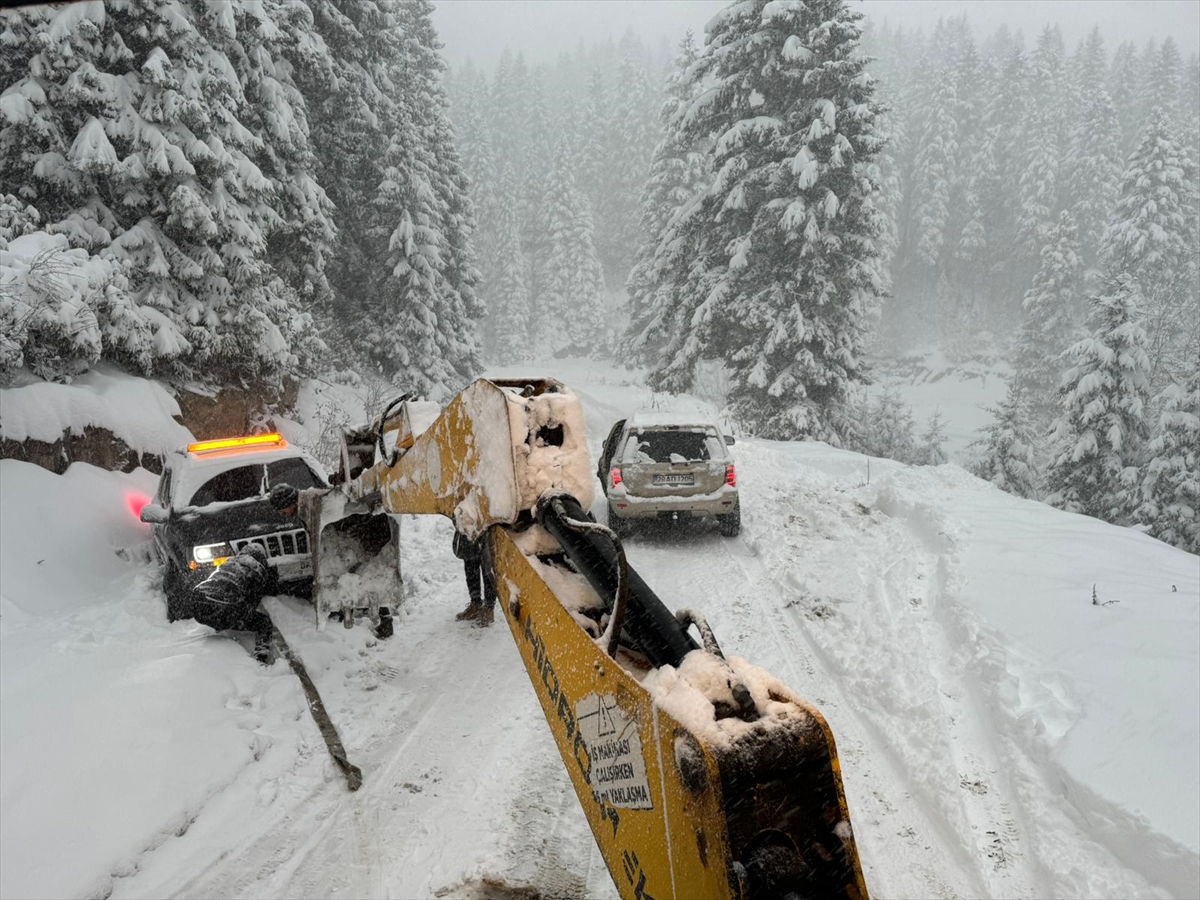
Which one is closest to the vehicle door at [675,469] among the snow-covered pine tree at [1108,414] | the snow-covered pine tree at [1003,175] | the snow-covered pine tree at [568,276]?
the snow-covered pine tree at [1108,414]

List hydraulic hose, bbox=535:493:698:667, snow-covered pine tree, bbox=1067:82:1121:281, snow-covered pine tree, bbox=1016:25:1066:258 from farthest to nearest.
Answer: snow-covered pine tree, bbox=1016:25:1066:258 → snow-covered pine tree, bbox=1067:82:1121:281 → hydraulic hose, bbox=535:493:698:667

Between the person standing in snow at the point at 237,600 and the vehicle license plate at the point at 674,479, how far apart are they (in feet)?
18.6

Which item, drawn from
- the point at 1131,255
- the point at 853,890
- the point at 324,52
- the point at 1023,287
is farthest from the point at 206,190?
the point at 1023,287

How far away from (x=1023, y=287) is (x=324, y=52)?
59588 mm

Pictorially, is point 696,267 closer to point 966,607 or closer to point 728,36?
point 728,36

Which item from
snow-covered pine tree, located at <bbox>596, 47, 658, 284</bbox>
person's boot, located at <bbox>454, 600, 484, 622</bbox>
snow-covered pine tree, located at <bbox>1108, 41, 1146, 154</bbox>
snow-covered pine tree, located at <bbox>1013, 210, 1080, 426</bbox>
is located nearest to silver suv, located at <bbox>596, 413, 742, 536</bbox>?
person's boot, located at <bbox>454, 600, 484, 622</bbox>

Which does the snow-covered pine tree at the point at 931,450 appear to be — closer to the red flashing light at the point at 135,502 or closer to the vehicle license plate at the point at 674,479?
the vehicle license plate at the point at 674,479

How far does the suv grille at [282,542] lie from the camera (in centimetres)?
651

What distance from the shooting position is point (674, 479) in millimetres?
10172

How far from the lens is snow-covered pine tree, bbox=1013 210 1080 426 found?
44562 mm

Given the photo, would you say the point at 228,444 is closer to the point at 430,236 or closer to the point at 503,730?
the point at 503,730

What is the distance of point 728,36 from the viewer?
Result: 64.7 feet

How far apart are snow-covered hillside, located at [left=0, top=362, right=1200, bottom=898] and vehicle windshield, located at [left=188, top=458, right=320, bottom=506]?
1313 millimetres

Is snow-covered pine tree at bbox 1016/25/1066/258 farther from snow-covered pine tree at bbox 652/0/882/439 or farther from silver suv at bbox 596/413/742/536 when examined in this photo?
silver suv at bbox 596/413/742/536
